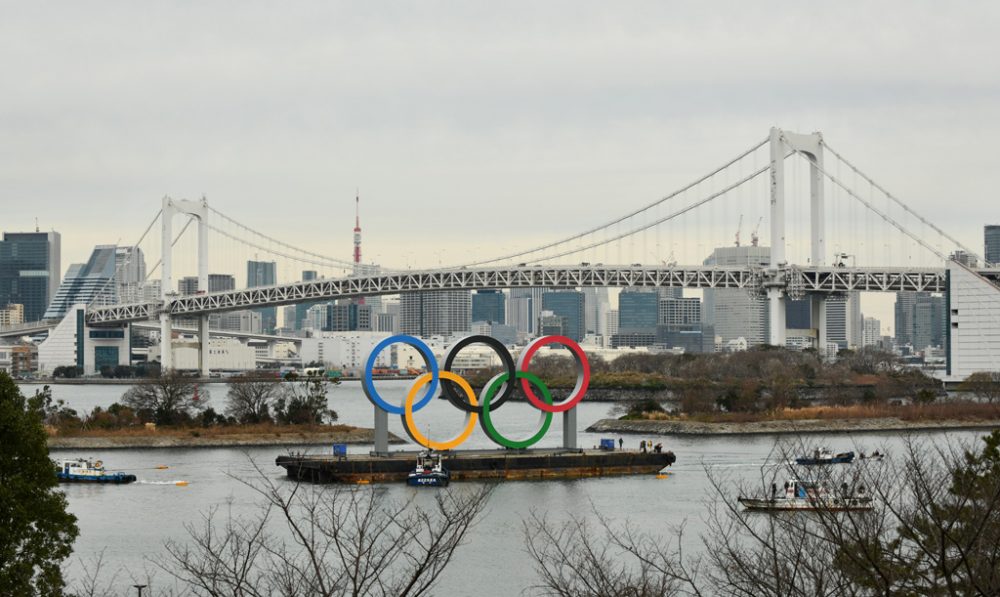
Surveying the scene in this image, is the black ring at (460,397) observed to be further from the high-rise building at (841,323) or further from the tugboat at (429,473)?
the high-rise building at (841,323)

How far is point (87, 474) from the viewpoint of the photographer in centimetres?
2788

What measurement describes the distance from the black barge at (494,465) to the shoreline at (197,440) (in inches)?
305

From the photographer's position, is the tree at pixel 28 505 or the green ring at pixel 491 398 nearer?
the tree at pixel 28 505

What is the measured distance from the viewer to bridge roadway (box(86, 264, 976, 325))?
193ft

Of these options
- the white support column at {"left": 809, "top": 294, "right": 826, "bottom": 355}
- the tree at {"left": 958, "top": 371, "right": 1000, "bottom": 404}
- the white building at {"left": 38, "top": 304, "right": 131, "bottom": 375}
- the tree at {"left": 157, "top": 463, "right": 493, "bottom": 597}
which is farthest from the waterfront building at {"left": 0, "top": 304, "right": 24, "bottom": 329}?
the tree at {"left": 157, "top": 463, "right": 493, "bottom": 597}

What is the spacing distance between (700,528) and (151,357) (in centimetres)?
7972

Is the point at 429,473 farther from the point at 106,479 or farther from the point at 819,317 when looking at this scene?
the point at 819,317

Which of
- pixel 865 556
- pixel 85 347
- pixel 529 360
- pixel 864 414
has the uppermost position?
pixel 85 347

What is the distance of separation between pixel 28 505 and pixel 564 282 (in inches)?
2114

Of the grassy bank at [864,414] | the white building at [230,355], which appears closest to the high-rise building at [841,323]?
the white building at [230,355]

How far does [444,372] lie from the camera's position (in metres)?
27.5

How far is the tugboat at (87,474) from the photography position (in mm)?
27609

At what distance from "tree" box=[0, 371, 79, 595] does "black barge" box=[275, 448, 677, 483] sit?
43.1 feet

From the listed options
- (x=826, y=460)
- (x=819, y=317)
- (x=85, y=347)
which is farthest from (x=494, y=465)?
(x=85, y=347)
